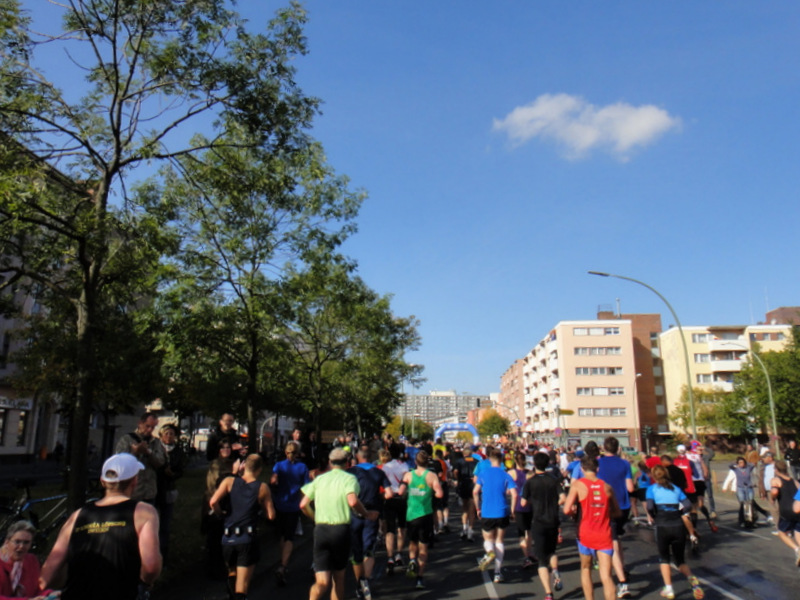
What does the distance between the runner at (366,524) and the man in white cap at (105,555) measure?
3816 millimetres

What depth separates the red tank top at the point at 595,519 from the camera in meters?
6.86

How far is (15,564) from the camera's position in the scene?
4125 mm

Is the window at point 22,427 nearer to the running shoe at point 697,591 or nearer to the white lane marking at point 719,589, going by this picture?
the white lane marking at point 719,589

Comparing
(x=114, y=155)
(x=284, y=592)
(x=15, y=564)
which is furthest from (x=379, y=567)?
(x=114, y=155)

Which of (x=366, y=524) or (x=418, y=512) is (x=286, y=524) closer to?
(x=366, y=524)

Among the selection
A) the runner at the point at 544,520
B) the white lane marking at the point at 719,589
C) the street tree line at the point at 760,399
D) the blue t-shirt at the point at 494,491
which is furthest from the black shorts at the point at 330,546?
the street tree line at the point at 760,399

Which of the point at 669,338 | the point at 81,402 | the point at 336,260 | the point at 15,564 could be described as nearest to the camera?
the point at 15,564

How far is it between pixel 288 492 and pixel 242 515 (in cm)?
226

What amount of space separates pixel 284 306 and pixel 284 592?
27.1 ft

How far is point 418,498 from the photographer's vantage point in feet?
28.2

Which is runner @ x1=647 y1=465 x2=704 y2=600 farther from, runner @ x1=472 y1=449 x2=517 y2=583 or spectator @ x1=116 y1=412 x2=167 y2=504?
spectator @ x1=116 y1=412 x2=167 y2=504

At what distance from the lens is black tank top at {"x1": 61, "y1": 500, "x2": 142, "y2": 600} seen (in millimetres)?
3305

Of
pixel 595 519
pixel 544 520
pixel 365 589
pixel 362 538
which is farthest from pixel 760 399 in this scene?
pixel 365 589

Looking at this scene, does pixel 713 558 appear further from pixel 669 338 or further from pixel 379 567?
pixel 669 338
